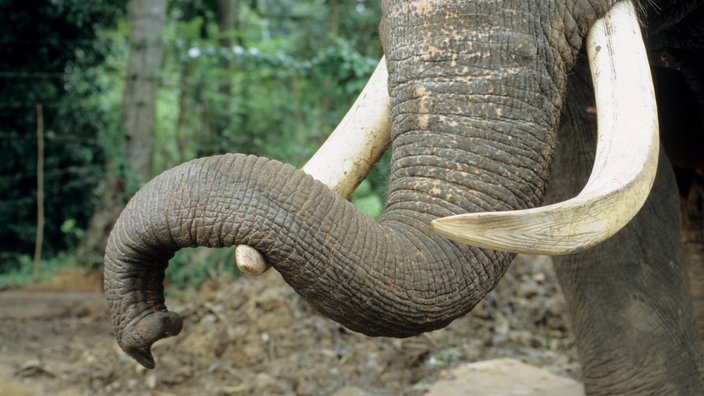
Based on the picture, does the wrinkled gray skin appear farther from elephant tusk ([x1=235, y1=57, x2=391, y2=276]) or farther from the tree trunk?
the tree trunk

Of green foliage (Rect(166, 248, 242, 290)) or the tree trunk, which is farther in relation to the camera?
the tree trunk

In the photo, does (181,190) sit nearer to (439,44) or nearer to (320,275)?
(320,275)

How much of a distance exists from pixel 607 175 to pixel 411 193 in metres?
0.60

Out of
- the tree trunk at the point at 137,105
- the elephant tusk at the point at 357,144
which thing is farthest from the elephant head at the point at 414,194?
the tree trunk at the point at 137,105

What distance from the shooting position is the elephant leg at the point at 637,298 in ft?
12.7

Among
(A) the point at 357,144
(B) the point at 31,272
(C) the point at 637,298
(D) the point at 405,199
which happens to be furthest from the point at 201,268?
(D) the point at 405,199

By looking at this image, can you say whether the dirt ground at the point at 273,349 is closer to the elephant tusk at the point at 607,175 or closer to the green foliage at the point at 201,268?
the green foliage at the point at 201,268

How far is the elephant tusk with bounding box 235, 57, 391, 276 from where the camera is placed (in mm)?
3230

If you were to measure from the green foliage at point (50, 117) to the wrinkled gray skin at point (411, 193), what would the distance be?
779 cm

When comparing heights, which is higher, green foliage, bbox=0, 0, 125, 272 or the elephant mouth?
the elephant mouth

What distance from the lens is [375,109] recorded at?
11.0 ft

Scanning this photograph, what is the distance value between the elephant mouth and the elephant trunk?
17 centimetres

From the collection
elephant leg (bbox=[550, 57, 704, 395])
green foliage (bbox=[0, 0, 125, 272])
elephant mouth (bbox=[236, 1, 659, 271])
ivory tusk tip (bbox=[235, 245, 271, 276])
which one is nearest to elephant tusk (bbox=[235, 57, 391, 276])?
elephant mouth (bbox=[236, 1, 659, 271])

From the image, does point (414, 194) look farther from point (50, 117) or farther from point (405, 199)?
point (50, 117)
